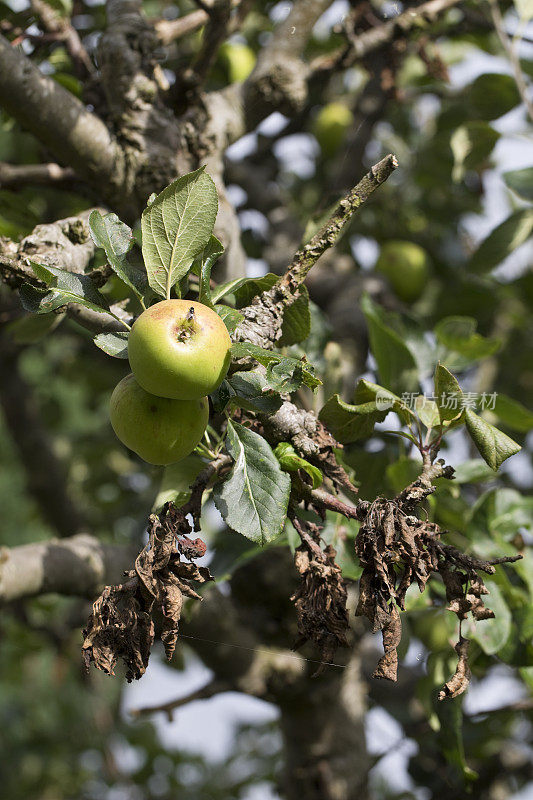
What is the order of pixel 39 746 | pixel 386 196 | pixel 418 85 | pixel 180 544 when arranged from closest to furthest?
pixel 180 544, pixel 418 85, pixel 386 196, pixel 39 746

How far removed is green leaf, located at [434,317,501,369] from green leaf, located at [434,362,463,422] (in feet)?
1.61

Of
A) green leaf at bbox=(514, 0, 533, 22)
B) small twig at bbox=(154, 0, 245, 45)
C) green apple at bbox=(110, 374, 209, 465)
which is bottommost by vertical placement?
green apple at bbox=(110, 374, 209, 465)

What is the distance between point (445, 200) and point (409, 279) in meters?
0.55

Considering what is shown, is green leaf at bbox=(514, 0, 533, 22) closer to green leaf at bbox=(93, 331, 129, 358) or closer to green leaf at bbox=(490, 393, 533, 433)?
green leaf at bbox=(490, 393, 533, 433)

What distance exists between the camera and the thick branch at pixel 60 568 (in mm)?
1377

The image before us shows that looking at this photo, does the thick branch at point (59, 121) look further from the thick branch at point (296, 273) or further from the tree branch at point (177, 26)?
the thick branch at point (296, 273)

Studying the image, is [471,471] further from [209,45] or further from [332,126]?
[332,126]

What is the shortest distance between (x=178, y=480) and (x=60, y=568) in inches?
24.2

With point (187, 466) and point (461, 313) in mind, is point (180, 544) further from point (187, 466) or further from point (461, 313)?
point (461, 313)

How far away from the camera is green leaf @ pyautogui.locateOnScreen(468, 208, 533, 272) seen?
67.1 inches

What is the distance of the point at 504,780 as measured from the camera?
6.61 feet

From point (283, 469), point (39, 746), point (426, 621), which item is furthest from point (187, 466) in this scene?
point (39, 746)

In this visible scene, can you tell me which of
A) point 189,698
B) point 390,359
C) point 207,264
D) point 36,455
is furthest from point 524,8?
point 36,455

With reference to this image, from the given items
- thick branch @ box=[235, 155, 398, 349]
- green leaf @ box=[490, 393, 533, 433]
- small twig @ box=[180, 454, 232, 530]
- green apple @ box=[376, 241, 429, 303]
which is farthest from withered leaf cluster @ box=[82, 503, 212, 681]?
green apple @ box=[376, 241, 429, 303]
